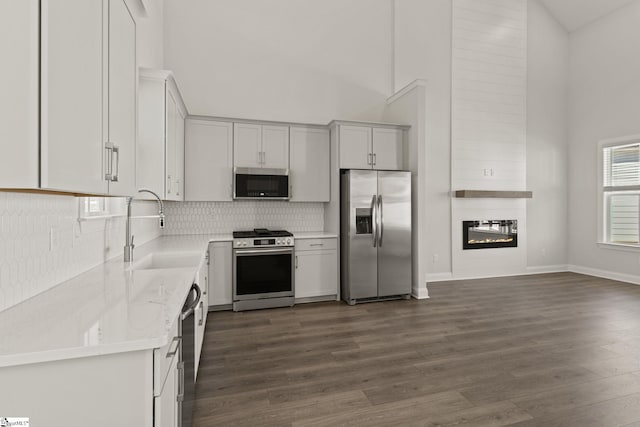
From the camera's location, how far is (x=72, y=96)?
42.3 inches

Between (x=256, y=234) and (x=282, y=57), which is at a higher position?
(x=282, y=57)

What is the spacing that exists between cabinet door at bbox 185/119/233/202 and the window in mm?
6573

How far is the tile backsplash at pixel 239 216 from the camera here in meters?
4.39

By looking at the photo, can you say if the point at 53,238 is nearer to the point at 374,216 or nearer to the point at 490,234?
the point at 374,216

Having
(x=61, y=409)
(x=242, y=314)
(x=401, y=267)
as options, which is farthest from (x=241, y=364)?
(x=401, y=267)

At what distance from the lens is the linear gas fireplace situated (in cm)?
568

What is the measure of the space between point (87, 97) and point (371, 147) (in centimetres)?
383

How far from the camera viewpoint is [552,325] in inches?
140

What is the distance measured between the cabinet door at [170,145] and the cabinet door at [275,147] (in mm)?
1263

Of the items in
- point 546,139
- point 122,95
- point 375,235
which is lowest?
point 375,235

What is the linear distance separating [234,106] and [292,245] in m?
2.22

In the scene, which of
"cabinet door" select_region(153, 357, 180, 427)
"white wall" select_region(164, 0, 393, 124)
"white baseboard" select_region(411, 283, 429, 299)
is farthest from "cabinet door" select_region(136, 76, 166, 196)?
"white baseboard" select_region(411, 283, 429, 299)

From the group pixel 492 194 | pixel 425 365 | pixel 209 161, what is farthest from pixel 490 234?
pixel 209 161

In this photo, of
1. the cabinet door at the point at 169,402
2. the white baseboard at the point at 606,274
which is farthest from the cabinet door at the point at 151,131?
the white baseboard at the point at 606,274
